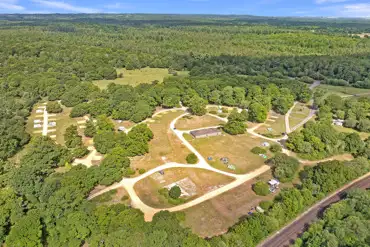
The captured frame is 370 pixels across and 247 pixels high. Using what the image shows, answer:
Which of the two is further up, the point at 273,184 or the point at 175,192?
the point at 175,192

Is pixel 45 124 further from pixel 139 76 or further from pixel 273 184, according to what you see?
pixel 273 184

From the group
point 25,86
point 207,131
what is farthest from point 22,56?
point 207,131

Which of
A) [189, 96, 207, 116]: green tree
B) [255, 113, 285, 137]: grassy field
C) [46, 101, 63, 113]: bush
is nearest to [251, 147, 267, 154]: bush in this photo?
[255, 113, 285, 137]: grassy field

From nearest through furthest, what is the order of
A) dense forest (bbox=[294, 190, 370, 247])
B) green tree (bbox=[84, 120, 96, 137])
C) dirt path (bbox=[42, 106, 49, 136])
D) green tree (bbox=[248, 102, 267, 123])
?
dense forest (bbox=[294, 190, 370, 247]), green tree (bbox=[84, 120, 96, 137]), dirt path (bbox=[42, 106, 49, 136]), green tree (bbox=[248, 102, 267, 123])

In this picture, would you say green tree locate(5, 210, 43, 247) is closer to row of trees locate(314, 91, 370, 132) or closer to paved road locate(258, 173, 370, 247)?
paved road locate(258, 173, 370, 247)

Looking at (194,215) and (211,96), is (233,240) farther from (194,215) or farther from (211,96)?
(211,96)

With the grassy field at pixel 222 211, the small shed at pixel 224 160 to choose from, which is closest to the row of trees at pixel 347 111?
the small shed at pixel 224 160

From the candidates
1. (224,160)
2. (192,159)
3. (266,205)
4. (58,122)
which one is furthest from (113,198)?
(58,122)
